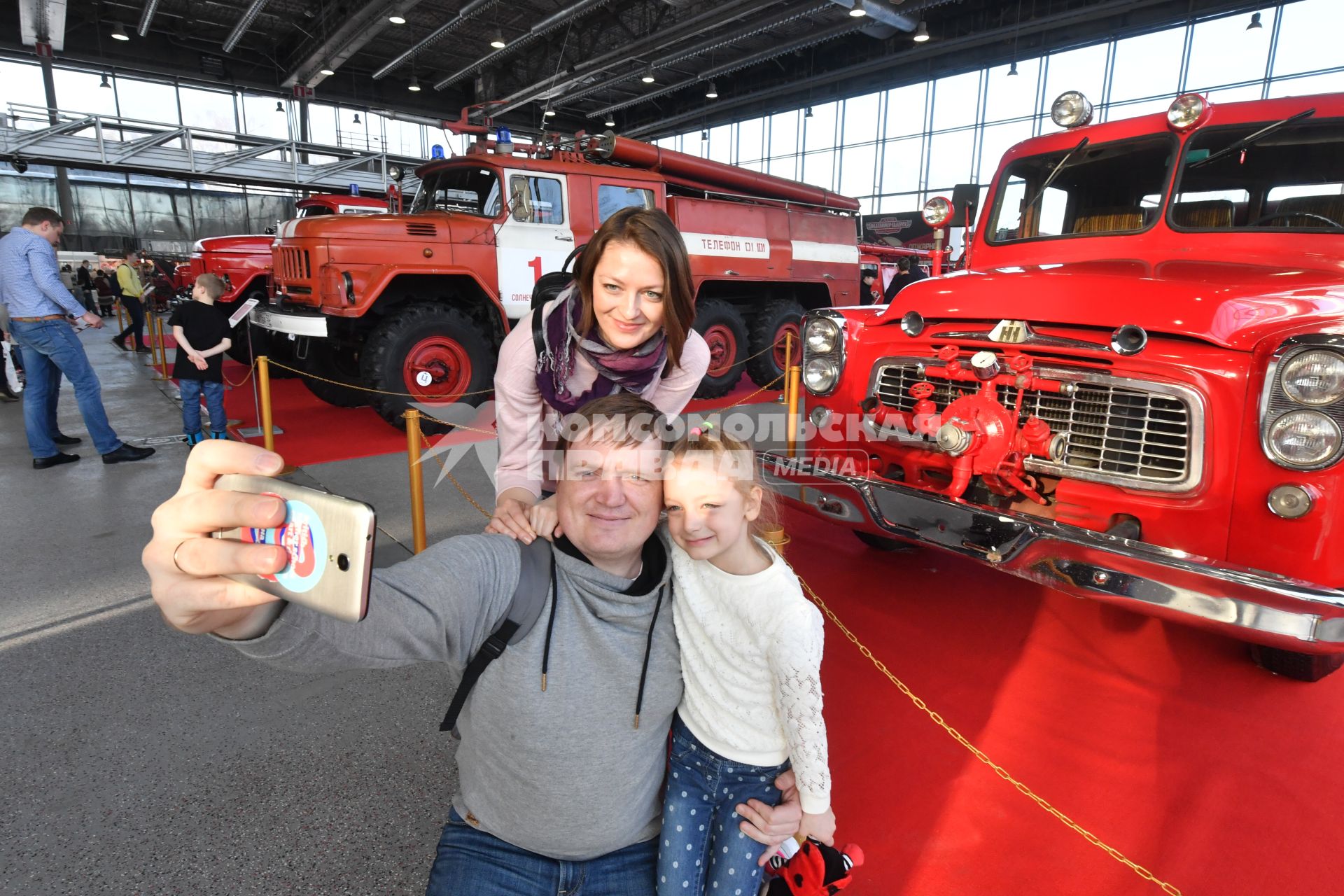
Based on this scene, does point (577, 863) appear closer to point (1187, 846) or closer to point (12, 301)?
point (1187, 846)

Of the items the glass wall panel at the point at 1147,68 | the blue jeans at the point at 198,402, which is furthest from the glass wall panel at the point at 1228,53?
the blue jeans at the point at 198,402

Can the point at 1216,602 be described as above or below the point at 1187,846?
above

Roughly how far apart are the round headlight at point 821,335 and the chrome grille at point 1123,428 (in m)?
0.73

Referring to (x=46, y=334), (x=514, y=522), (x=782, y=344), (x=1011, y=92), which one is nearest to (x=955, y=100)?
(x=1011, y=92)

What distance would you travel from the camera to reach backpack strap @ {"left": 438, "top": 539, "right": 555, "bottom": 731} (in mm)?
1122

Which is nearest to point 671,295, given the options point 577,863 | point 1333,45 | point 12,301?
point 577,863

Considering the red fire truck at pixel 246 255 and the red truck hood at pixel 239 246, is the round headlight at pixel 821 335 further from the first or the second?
the red truck hood at pixel 239 246

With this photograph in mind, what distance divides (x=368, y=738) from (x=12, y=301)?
183 inches

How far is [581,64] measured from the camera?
15.1 metres

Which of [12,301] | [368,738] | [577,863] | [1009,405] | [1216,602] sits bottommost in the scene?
[368,738]

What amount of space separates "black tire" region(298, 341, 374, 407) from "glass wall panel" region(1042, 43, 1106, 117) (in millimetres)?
16221

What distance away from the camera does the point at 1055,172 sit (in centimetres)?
322

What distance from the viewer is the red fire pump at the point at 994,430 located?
7.15ft

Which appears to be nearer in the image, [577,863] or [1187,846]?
[577,863]
